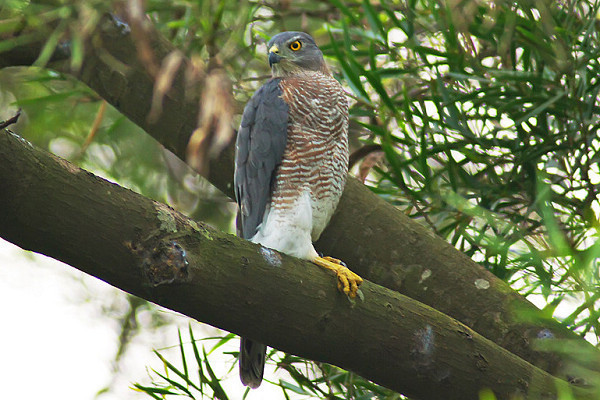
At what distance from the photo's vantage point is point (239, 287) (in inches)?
67.2

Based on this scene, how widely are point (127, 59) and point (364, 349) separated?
4.96ft

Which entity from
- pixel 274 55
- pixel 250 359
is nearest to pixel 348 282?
pixel 250 359

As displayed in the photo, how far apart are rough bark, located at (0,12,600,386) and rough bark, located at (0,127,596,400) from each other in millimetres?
381

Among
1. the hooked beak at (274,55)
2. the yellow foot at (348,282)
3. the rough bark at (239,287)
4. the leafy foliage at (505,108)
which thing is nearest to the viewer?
the rough bark at (239,287)

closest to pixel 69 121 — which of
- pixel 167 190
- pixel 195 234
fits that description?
pixel 167 190

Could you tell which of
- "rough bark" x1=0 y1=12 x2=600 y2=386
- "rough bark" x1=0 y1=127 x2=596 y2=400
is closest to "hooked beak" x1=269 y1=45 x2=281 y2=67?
"rough bark" x1=0 y1=12 x2=600 y2=386

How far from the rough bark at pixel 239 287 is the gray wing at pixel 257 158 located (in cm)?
82

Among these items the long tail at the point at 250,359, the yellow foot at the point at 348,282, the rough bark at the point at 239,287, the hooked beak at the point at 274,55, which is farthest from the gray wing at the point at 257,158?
the rough bark at the point at 239,287

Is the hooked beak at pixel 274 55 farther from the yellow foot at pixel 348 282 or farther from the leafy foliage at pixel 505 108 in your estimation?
the yellow foot at pixel 348 282

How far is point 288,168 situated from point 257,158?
0.12 m

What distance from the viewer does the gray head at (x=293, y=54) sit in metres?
3.02

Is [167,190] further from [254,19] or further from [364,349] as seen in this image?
[364,349]

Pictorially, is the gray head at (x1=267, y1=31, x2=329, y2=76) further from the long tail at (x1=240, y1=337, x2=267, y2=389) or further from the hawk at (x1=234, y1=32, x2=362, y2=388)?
the long tail at (x1=240, y1=337, x2=267, y2=389)

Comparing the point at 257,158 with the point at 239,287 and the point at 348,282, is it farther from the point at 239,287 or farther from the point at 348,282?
the point at 239,287
